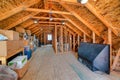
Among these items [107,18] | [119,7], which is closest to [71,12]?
[107,18]

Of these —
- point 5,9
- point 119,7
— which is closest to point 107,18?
point 119,7

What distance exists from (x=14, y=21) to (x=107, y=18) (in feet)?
12.1

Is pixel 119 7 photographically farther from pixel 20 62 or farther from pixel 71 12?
pixel 20 62

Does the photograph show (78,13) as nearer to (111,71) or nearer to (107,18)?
(107,18)

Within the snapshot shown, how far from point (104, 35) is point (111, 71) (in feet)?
4.73

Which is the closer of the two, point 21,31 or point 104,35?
point 104,35

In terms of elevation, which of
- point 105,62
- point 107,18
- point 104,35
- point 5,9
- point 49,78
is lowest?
point 49,78

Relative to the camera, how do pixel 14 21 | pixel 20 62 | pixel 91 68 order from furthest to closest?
pixel 14 21 < pixel 91 68 < pixel 20 62

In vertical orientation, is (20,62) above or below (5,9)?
below

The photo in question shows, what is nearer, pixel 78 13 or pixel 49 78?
pixel 49 78

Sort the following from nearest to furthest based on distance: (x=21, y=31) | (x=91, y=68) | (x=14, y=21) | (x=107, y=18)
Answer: (x=107, y=18)
(x=91, y=68)
(x=14, y=21)
(x=21, y=31)

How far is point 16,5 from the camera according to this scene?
377 centimetres

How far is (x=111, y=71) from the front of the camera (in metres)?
3.81

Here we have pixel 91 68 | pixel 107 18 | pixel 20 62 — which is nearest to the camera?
pixel 20 62
